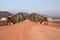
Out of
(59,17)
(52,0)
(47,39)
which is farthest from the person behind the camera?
(52,0)

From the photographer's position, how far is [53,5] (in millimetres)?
2662

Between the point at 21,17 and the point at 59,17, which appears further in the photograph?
the point at 59,17

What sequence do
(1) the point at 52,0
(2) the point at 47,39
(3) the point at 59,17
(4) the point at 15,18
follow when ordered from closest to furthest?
(2) the point at 47,39, (4) the point at 15,18, (3) the point at 59,17, (1) the point at 52,0

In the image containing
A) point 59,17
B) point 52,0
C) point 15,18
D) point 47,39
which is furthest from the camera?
point 52,0

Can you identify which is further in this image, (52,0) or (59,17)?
(52,0)

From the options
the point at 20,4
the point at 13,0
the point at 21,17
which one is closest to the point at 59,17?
the point at 20,4

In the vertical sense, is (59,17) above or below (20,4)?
below

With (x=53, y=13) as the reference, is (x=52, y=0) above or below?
above

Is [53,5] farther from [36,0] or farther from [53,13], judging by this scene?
[36,0]

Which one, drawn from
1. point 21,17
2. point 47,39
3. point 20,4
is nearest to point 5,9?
point 20,4

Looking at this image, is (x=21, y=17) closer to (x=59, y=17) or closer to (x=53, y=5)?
(x=59, y=17)

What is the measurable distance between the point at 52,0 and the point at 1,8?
1.00 meters

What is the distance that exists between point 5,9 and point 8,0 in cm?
19

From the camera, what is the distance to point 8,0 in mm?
2631
